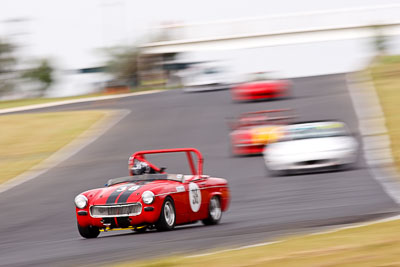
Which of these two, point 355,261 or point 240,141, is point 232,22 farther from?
point 355,261

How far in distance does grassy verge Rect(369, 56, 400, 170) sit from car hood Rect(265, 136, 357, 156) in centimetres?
119

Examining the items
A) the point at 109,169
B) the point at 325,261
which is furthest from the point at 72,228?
the point at 109,169

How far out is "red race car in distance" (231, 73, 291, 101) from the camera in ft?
124

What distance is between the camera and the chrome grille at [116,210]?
1077 centimetres

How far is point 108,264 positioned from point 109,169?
50.0 feet

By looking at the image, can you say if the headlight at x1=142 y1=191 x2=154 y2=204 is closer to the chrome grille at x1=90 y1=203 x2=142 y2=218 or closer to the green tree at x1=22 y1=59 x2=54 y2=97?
the chrome grille at x1=90 y1=203 x2=142 y2=218

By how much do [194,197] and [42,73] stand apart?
7797cm

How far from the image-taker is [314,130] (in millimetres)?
19906

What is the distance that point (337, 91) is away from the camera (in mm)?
38562

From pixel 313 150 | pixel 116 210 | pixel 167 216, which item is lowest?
pixel 313 150

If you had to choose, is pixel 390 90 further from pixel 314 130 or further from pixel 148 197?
pixel 148 197

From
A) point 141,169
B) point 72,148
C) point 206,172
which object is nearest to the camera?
point 141,169

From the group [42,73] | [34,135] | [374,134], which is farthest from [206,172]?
Answer: [42,73]

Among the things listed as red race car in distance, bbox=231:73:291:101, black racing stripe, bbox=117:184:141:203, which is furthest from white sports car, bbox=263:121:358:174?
red race car in distance, bbox=231:73:291:101
